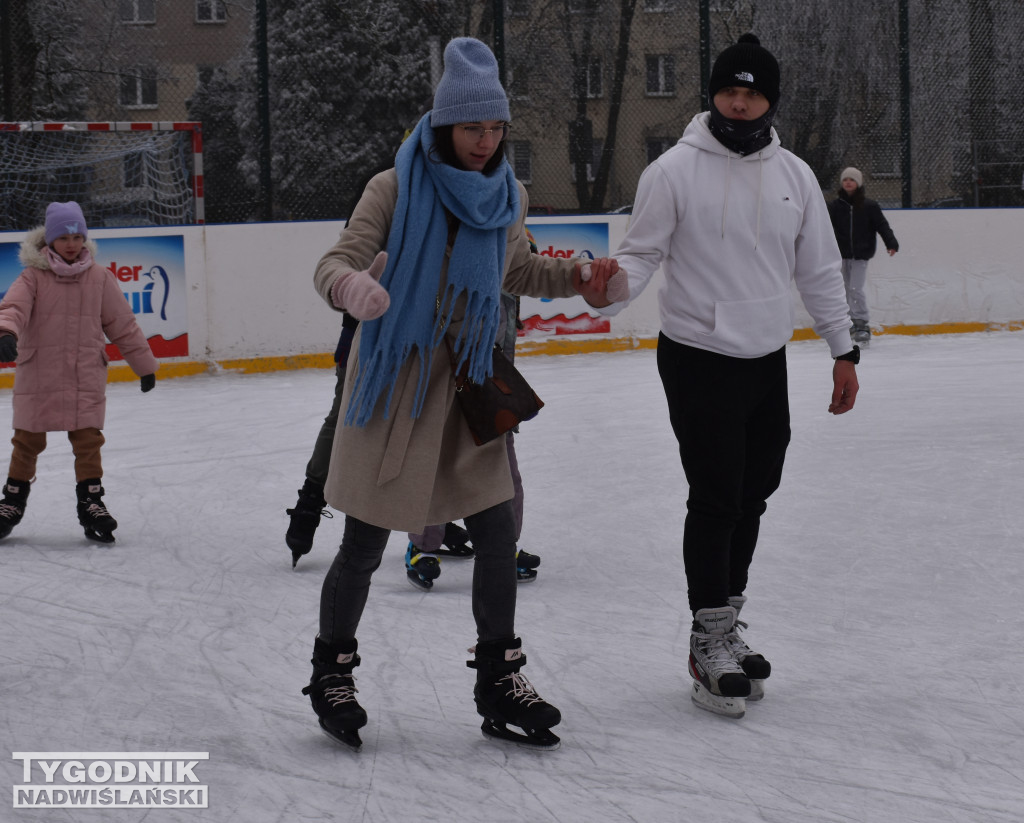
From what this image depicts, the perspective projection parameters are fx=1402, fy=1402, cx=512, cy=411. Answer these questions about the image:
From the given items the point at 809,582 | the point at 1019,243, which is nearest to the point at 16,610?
the point at 809,582

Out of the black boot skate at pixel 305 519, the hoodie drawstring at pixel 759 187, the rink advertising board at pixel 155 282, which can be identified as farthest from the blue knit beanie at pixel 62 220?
the rink advertising board at pixel 155 282

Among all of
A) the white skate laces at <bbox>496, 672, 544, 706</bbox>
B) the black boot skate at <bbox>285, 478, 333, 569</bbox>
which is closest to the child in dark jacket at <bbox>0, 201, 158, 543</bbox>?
the black boot skate at <bbox>285, 478, 333, 569</bbox>

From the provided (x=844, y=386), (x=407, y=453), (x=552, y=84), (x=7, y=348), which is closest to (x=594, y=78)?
(x=552, y=84)

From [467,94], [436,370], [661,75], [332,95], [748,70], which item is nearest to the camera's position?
[467,94]

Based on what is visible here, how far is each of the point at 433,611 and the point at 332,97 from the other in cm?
892

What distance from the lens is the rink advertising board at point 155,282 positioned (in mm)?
9641

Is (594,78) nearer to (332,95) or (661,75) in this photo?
(661,75)

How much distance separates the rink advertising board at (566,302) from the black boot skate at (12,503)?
5.96 meters

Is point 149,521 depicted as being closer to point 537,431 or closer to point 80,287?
point 80,287

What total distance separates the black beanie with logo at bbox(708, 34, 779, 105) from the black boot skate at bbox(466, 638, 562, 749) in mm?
1282

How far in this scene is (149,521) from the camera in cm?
530

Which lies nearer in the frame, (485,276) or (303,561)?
(485,276)

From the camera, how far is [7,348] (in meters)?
4.29

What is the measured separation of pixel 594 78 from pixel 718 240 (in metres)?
8.87
